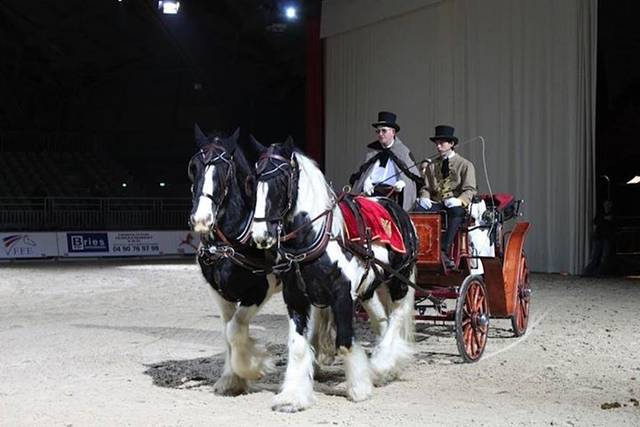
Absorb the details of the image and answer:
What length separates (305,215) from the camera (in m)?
4.88

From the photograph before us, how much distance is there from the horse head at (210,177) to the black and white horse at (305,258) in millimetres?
304

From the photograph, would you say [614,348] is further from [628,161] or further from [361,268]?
[628,161]

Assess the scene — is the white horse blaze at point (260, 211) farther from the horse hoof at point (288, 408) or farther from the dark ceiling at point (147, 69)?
the dark ceiling at point (147, 69)

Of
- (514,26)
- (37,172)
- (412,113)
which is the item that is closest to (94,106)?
(37,172)

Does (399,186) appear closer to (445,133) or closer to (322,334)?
(445,133)

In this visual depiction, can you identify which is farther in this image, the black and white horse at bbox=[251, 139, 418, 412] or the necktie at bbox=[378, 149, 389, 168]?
the necktie at bbox=[378, 149, 389, 168]

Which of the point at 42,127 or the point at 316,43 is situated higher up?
the point at 316,43

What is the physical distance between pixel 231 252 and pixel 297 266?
47 centimetres

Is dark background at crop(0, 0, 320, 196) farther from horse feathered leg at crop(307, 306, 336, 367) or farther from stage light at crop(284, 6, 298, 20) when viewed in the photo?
horse feathered leg at crop(307, 306, 336, 367)

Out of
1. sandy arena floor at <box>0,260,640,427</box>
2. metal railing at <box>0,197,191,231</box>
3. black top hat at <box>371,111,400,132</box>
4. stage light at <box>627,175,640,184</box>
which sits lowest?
sandy arena floor at <box>0,260,640,427</box>

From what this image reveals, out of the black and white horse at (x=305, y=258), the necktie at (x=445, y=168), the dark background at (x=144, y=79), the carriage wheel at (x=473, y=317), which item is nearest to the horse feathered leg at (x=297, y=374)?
the black and white horse at (x=305, y=258)

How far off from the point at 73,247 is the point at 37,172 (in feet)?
15.5

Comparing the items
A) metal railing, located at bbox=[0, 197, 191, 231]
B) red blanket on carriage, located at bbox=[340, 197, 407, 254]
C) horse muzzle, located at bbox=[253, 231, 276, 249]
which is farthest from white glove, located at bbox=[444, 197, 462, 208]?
metal railing, located at bbox=[0, 197, 191, 231]

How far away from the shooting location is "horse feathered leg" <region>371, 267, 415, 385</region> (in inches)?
221
